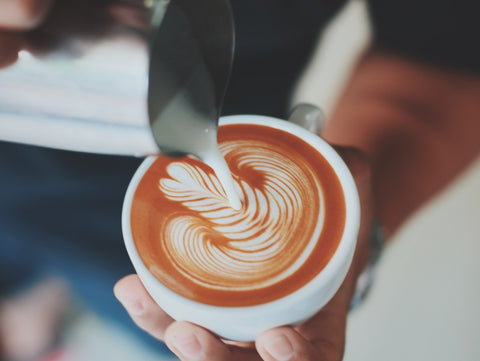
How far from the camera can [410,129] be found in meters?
1.20

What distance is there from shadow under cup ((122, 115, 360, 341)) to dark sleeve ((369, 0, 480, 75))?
0.60 m

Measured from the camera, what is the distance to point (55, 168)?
1.07 meters

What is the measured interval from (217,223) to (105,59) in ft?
1.01

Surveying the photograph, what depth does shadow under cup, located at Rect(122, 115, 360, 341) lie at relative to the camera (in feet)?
1.84

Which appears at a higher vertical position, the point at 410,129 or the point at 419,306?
the point at 410,129

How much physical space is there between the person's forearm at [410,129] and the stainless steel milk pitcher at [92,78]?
81cm

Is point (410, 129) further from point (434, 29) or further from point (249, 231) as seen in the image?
point (249, 231)

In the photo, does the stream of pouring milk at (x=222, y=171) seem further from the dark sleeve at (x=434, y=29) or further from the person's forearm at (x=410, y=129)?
the dark sleeve at (x=434, y=29)

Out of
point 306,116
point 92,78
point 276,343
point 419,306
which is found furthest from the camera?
point 419,306

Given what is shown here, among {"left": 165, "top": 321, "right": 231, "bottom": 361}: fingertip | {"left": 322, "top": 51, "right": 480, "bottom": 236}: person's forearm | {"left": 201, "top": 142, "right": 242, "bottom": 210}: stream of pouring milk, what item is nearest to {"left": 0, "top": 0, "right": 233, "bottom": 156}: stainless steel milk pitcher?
{"left": 201, "top": 142, "right": 242, "bottom": 210}: stream of pouring milk

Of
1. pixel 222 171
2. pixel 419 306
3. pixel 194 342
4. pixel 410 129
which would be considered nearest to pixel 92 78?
pixel 222 171

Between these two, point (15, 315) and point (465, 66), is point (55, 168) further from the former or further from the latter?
point (465, 66)

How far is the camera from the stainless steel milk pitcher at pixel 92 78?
0.42 m

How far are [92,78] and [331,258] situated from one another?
0.37 m
